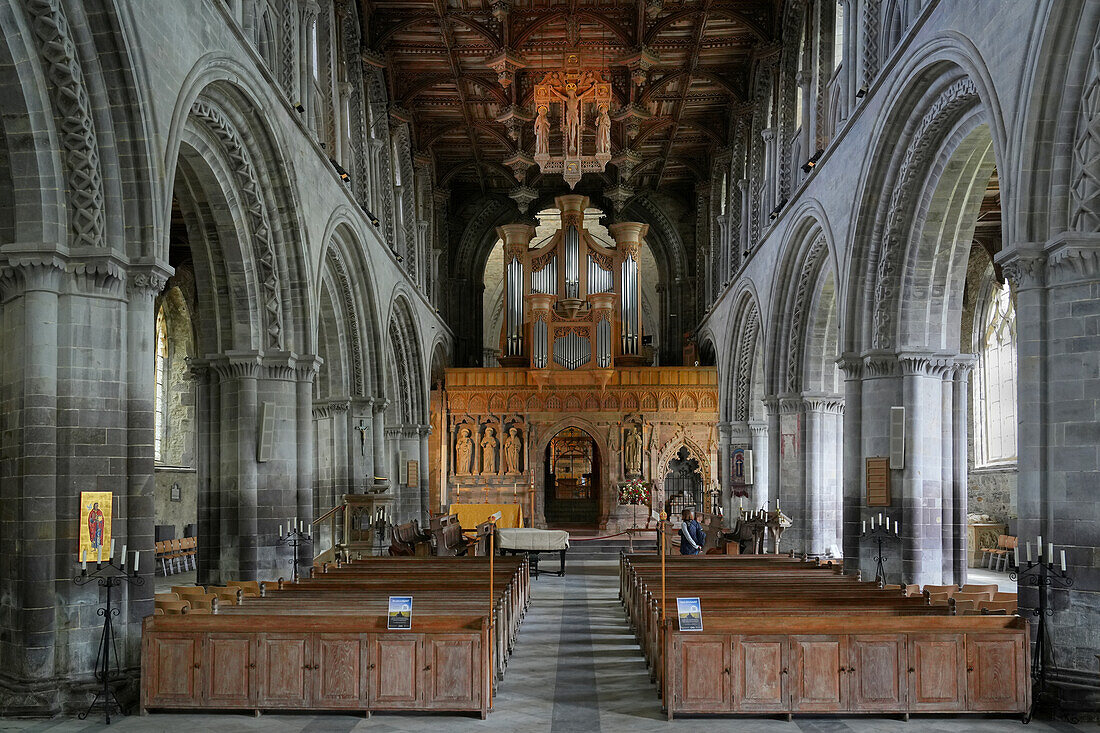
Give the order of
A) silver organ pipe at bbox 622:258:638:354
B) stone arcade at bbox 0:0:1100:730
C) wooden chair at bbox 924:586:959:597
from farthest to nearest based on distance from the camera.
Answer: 1. silver organ pipe at bbox 622:258:638:354
2. wooden chair at bbox 924:586:959:597
3. stone arcade at bbox 0:0:1100:730

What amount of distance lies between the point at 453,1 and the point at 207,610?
15170 millimetres

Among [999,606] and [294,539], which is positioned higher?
[294,539]

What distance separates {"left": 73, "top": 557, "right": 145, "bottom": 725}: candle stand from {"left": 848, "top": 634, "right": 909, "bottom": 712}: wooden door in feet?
19.7

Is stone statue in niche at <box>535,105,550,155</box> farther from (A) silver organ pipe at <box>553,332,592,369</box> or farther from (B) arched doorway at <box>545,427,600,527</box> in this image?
(B) arched doorway at <box>545,427,600,527</box>

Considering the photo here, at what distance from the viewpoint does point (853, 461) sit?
48.3ft

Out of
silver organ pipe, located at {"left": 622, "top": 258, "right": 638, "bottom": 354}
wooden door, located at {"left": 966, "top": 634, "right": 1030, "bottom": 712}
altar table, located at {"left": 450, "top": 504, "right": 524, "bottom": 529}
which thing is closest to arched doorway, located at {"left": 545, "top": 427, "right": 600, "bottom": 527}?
silver organ pipe, located at {"left": 622, "top": 258, "right": 638, "bottom": 354}

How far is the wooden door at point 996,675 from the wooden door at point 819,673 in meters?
1.00

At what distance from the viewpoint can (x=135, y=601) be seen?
915cm

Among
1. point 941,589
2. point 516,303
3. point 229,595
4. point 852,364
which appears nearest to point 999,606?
point 941,589

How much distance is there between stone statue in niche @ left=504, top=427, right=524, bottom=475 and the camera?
94.9ft

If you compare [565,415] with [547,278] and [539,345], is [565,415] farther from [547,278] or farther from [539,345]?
[547,278]

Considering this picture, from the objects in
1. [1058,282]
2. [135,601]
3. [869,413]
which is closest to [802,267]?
[869,413]

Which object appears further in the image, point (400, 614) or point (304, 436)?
point (304, 436)

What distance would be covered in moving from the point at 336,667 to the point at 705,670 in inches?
118
